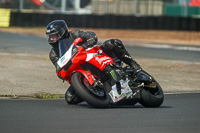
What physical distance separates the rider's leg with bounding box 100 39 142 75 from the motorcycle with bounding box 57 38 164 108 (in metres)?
0.08

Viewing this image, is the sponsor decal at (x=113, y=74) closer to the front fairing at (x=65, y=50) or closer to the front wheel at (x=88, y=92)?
the front wheel at (x=88, y=92)

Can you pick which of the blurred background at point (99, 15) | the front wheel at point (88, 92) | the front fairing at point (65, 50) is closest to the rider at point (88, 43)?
the front fairing at point (65, 50)

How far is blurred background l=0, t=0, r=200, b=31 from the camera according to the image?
1236 inches

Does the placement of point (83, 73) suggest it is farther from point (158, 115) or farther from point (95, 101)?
point (158, 115)

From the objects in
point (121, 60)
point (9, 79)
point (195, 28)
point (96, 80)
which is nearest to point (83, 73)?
point (96, 80)

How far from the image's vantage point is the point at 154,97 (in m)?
7.70

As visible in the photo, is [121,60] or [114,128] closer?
[114,128]

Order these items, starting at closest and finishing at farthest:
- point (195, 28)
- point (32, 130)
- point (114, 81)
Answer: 1. point (32, 130)
2. point (114, 81)
3. point (195, 28)

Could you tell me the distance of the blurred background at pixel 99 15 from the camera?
31406 mm

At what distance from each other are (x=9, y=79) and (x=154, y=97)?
4.11 meters

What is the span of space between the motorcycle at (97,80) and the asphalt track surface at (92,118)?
15 cm

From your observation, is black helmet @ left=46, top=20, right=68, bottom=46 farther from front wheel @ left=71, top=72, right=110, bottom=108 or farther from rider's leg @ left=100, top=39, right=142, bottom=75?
front wheel @ left=71, top=72, right=110, bottom=108

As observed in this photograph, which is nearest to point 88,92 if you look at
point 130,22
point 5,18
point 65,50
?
point 65,50

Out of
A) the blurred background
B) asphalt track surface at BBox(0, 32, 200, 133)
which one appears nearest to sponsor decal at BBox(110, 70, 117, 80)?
asphalt track surface at BBox(0, 32, 200, 133)
